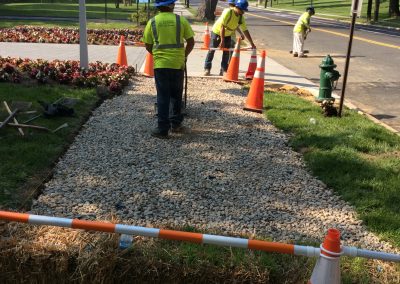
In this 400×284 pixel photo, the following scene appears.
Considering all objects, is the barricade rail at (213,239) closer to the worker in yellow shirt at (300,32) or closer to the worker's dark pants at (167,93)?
the worker's dark pants at (167,93)

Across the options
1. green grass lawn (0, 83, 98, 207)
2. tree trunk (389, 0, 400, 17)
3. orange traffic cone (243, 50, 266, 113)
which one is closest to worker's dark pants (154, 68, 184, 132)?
green grass lawn (0, 83, 98, 207)

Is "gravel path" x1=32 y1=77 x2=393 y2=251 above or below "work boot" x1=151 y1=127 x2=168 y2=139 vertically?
below

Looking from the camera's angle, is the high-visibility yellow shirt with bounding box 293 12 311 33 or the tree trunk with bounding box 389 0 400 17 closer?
the high-visibility yellow shirt with bounding box 293 12 311 33

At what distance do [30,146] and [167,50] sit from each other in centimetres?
195

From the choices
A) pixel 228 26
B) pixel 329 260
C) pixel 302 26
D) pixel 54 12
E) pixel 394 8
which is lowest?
pixel 329 260

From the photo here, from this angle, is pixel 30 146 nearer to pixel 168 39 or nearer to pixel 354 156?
pixel 168 39

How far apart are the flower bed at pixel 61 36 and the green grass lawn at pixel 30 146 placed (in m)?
8.20

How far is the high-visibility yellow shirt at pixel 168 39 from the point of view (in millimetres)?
5664

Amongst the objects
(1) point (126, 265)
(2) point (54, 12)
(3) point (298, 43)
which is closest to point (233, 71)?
(3) point (298, 43)

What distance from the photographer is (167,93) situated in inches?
234

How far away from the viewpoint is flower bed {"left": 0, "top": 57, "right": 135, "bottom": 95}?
8453 millimetres

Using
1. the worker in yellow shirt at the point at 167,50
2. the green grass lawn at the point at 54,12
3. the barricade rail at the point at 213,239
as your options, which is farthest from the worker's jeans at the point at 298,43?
the green grass lawn at the point at 54,12

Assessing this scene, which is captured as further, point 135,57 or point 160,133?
point 135,57

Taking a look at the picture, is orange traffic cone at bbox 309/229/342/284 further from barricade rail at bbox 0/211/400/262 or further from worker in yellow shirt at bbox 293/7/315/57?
worker in yellow shirt at bbox 293/7/315/57
